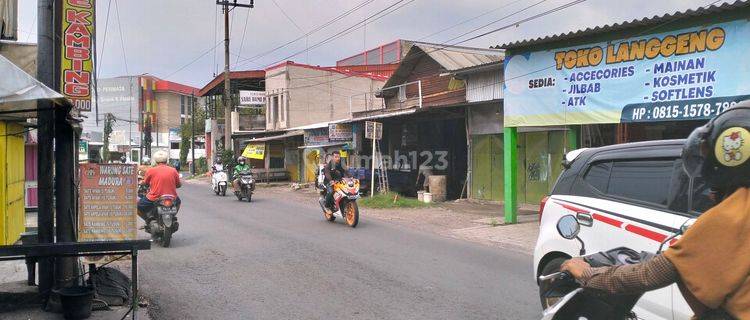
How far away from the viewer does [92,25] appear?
7340mm

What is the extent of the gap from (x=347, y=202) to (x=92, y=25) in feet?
23.0

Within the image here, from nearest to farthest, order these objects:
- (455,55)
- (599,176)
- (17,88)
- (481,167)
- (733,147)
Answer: (733,147), (17,88), (599,176), (481,167), (455,55)

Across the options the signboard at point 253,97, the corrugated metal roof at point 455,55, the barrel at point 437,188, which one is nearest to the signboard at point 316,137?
the corrugated metal roof at point 455,55

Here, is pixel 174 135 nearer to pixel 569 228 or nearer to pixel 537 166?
pixel 537 166

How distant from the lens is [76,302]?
18.1ft

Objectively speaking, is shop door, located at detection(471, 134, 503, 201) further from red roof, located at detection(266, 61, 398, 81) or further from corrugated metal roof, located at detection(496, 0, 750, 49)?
red roof, located at detection(266, 61, 398, 81)

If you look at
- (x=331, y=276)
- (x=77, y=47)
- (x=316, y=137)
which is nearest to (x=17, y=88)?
(x=77, y=47)

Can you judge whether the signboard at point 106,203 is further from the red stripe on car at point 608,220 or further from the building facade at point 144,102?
the building facade at point 144,102

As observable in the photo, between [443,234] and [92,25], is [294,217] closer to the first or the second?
Answer: [443,234]

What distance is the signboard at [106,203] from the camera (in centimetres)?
692

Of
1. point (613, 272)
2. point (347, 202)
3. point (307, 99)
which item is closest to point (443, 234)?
point (347, 202)

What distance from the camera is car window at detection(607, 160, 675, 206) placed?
4332 mm

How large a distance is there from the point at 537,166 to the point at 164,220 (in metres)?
10.5

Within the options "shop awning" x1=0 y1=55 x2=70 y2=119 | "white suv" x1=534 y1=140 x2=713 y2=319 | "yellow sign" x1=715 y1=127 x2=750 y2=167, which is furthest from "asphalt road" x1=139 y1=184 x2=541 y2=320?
"yellow sign" x1=715 y1=127 x2=750 y2=167
